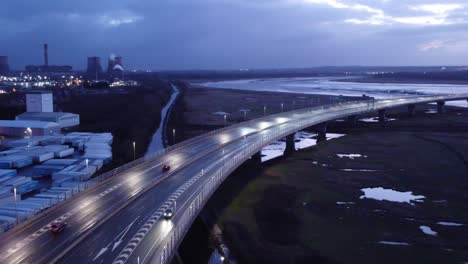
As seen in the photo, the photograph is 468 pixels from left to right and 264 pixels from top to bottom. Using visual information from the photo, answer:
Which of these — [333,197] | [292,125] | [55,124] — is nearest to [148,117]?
[55,124]

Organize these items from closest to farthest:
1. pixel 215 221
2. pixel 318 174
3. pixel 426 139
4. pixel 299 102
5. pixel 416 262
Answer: pixel 416 262 < pixel 215 221 < pixel 318 174 < pixel 426 139 < pixel 299 102

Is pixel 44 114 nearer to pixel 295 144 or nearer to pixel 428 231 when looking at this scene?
pixel 295 144

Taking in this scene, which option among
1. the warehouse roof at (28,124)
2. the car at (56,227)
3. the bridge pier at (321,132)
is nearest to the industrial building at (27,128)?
the warehouse roof at (28,124)

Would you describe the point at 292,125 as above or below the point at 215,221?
above

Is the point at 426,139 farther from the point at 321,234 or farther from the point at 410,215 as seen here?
the point at 321,234

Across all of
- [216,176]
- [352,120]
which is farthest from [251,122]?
[216,176]

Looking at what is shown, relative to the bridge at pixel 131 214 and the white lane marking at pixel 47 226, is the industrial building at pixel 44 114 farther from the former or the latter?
the white lane marking at pixel 47 226

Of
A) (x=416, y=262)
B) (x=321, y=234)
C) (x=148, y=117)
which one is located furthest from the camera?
(x=148, y=117)
